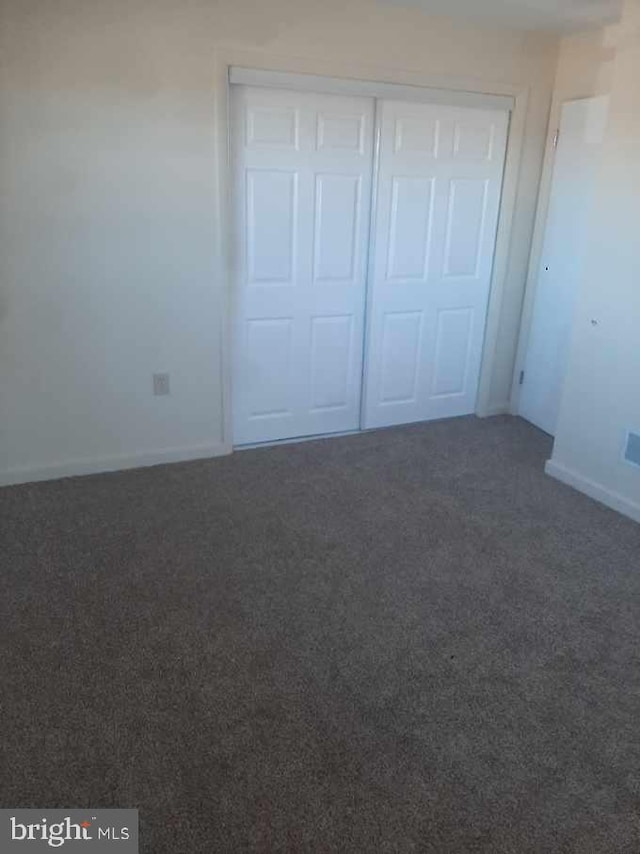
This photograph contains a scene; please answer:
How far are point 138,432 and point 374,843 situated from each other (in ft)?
8.03

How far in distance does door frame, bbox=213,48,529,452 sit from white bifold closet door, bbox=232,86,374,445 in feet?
0.24

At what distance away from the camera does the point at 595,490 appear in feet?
11.2

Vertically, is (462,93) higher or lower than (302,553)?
higher

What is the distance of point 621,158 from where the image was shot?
312 centimetres

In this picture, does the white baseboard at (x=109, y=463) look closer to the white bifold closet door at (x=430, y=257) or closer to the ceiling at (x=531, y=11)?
the white bifold closet door at (x=430, y=257)

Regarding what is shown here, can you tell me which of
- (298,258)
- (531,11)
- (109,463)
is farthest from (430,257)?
(109,463)

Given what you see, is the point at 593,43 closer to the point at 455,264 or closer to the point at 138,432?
the point at 455,264

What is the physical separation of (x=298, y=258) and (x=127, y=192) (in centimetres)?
96

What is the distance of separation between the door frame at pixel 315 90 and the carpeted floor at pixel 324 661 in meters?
1.02

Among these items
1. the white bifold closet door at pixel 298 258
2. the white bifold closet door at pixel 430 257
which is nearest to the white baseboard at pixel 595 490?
the white bifold closet door at pixel 430 257

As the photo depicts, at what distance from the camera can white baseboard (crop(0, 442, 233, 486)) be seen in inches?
133

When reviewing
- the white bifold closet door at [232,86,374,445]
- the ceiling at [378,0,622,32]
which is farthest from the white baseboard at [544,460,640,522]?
the ceiling at [378,0,622,32]

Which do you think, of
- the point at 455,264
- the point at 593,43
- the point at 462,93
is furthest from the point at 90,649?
the point at 593,43

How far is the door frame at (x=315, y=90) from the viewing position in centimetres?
322
